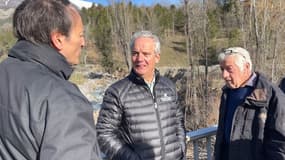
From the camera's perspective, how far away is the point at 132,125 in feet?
6.49

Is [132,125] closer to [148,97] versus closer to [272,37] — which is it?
[148,97]

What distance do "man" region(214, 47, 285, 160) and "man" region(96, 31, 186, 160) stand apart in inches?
11.7

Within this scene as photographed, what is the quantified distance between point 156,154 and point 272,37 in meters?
8.79

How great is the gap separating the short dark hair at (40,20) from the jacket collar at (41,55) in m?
0.02

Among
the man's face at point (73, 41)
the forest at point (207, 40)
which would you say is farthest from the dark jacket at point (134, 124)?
the forest at point (207, 40)

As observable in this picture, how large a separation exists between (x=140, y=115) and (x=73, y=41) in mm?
891

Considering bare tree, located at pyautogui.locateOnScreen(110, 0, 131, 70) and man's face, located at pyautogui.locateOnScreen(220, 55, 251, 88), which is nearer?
man's face, located at pyautogui.locateOnScreen(220, 55, 251, 88)

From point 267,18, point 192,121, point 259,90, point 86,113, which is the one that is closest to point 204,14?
point 267,18

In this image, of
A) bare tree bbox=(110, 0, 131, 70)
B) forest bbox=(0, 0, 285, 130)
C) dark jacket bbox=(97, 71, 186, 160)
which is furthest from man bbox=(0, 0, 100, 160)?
bare tree bbox=(110, 0, 131, 70)

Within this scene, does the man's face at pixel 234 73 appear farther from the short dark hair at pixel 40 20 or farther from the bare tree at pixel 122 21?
the bare tree at pixel 122 21

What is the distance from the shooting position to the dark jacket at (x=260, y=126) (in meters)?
1.97

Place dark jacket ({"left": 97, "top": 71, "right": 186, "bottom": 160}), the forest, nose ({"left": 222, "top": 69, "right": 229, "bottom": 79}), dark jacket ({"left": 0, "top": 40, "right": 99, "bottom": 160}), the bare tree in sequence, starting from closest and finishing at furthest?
dark jacket ({"left": 0, "top": 40, "right": 99, "bottom": 160})
dark jacket ({"left": 97, "top": 71, "right": 186, "bottom": 160})
nose ({"left": 222, "top": 69, "right": 229, "bottom": 79})
the forest
the bare tree

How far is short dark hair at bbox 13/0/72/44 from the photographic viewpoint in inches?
43.6

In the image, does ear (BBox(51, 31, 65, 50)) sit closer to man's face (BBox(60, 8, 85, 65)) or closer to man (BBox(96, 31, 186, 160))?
man's face (BBox(60, 8, 85, 65))
